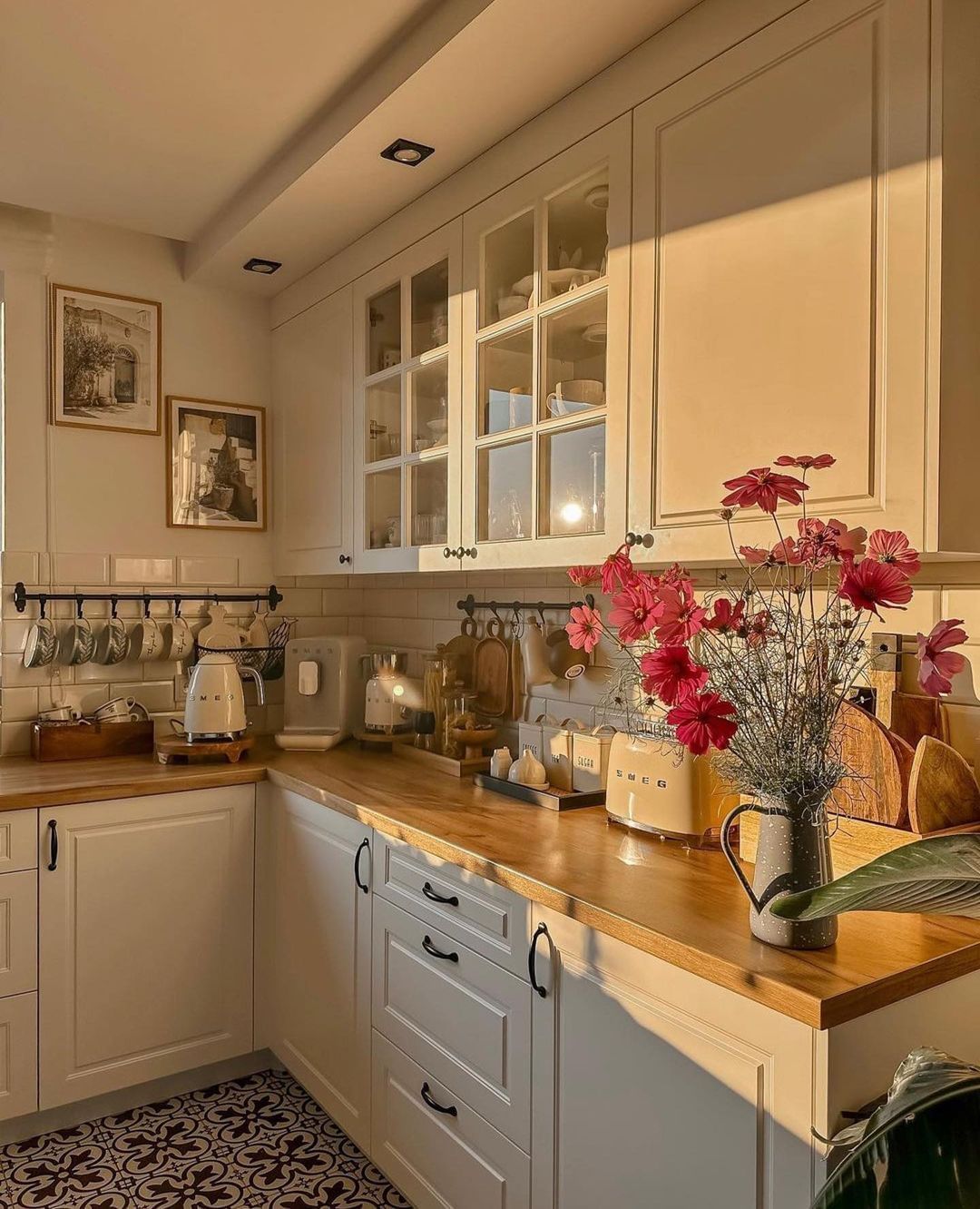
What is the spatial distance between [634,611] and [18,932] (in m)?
1.97

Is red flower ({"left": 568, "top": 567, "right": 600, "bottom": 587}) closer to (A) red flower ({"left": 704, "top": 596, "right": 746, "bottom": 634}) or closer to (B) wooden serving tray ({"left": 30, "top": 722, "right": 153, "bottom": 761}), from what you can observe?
(A) red flower ({"left": 704, "top": 596, "right": 746, "bottom": 634})

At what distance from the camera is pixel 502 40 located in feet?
5.59

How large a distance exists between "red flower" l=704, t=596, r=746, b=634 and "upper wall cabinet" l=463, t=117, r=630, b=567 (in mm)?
589

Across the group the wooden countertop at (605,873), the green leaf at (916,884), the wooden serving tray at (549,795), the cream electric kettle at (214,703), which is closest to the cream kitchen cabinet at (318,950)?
the wooden countertop at (605,873)

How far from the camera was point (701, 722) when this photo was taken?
3.52 ft

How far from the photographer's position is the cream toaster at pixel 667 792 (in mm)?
1745

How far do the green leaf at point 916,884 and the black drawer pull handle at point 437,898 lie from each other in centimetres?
115

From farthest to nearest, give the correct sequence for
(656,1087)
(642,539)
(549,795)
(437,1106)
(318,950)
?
(318,950), (549,795), (437,1106), (642,539), (656,1087)

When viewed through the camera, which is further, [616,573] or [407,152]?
[407,152]

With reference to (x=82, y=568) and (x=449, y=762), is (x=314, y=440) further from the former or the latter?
(x=449, y=762)

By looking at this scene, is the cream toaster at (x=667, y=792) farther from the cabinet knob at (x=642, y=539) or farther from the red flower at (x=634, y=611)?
the red flower at (x=634, y=611)

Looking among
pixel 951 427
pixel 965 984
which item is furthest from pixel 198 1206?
pixel 951 427

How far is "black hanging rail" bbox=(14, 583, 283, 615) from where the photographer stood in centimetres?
279

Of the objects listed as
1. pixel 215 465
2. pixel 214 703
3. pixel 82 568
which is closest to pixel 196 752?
pixel 214 703
